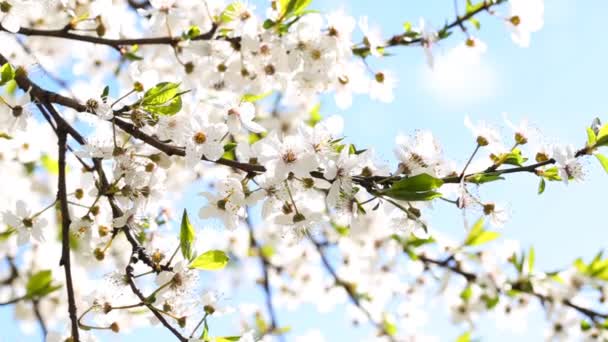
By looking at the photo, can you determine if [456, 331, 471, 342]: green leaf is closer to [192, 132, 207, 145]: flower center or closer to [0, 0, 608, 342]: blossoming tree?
[0, 0, 608, 342]: blossoming tree

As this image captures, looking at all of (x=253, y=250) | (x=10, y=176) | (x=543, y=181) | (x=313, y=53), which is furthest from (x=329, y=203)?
(x=10, y=176)

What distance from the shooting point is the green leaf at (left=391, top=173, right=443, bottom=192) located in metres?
1.70

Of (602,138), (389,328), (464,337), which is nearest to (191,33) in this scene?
(602,138)

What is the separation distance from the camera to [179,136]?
1.97 meters

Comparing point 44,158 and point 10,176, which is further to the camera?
point 10,176

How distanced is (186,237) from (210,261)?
103mm

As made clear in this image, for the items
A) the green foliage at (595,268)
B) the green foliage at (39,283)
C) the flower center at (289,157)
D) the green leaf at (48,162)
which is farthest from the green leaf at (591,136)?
the green leaf at (48,162)

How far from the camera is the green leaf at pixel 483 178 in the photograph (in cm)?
180

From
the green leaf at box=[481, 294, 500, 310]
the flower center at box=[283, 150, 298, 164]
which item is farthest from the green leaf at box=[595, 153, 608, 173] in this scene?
the green leaf at box=[481, 294, 500, 310]

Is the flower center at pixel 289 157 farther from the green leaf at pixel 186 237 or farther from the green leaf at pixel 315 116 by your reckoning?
the green leaf at pixel 315 116

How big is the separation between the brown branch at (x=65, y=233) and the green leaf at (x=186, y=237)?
324 millimetres

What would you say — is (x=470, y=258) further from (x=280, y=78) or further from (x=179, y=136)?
(x=179, y=136)

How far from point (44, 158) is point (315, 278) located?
110 inches

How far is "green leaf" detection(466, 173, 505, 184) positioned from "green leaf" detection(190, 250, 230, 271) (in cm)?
75
